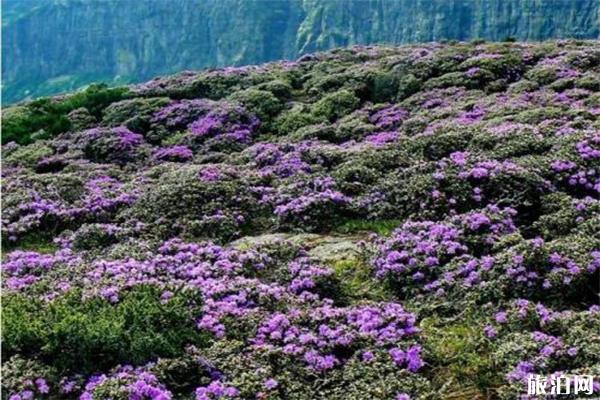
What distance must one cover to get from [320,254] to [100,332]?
4707 millimetres

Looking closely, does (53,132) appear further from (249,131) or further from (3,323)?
(3,323)

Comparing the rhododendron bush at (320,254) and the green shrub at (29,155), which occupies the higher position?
the rhododendron bush at (320,254)

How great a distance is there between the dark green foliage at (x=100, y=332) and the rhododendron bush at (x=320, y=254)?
3 cm

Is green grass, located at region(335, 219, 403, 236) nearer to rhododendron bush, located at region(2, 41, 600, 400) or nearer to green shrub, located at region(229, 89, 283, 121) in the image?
rhododendron bush, located at region(2, 41, 600, 400)

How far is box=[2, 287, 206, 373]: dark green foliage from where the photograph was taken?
9008 mm

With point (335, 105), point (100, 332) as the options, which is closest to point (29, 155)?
point (335, 105)

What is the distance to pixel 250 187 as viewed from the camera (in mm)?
16344

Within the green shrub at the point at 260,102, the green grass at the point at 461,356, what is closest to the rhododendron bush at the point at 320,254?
the green grass at the point at 461,356

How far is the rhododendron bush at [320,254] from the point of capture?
28.6 feet

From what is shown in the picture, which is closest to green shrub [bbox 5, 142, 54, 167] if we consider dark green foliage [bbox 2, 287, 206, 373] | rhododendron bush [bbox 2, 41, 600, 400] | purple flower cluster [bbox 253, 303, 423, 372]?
rhododendron bush [bbox 2, 41, 600, 400]

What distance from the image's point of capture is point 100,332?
29.9 ft

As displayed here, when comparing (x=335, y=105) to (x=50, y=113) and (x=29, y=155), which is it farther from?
(x=50, y=113)

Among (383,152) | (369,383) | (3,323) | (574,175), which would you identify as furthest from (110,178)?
(369,383)

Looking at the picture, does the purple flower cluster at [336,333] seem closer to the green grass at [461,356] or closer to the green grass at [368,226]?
the green grass at [461,356]
